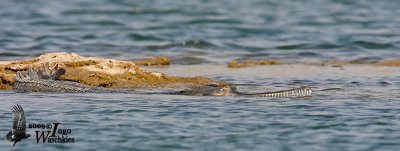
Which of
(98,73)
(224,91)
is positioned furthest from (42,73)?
(224,91)

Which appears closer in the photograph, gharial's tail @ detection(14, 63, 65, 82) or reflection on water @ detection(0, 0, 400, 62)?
gharial's tail @ detection(14, 63, 65, 82)

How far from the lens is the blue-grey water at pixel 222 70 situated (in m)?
9.34

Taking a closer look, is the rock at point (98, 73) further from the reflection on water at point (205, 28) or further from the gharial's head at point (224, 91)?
the reflection on water at point (205, 28)

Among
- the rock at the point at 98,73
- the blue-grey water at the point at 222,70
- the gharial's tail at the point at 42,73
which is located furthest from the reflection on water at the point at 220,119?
the rock at the point at 98,73

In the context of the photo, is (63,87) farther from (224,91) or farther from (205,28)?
(205,28)

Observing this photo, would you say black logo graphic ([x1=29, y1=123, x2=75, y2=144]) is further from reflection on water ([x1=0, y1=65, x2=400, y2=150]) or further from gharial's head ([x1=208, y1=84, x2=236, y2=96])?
gharial's head ([x1=208, y1=84, x2=236, y2=96])

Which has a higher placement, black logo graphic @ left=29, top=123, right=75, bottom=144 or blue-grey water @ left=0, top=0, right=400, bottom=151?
blue-grey water @ left=0, top=0, right=400, bottom=151

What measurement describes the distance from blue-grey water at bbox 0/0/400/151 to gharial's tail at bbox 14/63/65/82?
11.8 inches

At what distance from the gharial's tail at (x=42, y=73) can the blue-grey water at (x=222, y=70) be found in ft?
0.98

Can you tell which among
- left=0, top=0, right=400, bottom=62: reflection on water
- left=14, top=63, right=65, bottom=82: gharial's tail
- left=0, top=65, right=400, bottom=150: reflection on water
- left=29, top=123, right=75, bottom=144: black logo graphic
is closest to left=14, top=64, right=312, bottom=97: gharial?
left=14, top=63, right=65, bottom=82: gharial's tail

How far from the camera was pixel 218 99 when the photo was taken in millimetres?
11500

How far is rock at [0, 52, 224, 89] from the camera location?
42.0 ft

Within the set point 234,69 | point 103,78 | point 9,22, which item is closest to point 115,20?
point 9,22

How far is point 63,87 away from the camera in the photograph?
12188 mm
